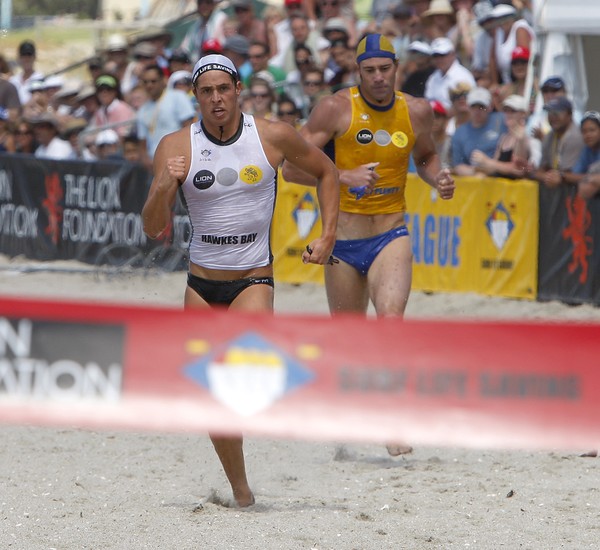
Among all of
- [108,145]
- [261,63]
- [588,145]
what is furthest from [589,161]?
[108,145]

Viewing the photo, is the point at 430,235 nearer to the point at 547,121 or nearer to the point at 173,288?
the point at 547,121

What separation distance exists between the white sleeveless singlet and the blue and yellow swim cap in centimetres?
132

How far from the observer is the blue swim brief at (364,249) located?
7219 millimetres

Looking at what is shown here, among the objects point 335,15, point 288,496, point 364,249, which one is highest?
point 335,15

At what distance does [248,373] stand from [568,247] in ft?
27.6

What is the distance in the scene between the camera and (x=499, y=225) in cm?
1177

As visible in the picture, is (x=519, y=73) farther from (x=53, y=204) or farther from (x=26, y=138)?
(x=26, y=138)

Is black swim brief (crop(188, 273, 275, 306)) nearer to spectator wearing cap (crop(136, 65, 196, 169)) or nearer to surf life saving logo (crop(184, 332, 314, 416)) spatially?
surf life saving logo (crop(184, 332, 314, 416))

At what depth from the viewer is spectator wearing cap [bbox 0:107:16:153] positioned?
650 inches

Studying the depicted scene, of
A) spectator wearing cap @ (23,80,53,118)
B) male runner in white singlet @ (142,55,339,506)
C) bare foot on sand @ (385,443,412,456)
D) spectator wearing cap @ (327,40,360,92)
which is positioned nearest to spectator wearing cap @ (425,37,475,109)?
spectator wearing cap @ (327,40,360,92)

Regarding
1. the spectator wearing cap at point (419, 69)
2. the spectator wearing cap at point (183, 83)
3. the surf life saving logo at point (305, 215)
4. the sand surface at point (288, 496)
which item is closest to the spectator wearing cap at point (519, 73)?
the spectator wearing cap at point (419, 69)

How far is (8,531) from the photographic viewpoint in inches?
221

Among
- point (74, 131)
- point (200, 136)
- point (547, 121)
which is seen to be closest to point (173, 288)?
point (74, 131)

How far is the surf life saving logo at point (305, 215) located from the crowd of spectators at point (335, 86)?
0.84 metres
